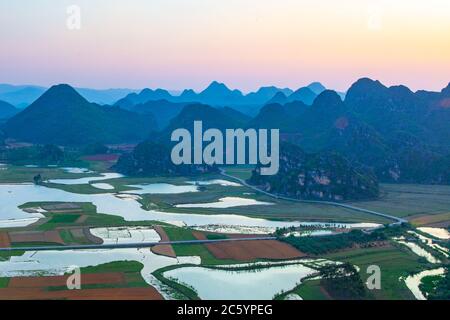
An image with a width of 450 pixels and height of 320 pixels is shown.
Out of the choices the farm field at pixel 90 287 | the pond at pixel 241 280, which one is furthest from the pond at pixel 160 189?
the farm field at pixel 90 287

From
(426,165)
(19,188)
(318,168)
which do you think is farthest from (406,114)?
(19,188)

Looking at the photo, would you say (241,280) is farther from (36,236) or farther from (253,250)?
(36,236)

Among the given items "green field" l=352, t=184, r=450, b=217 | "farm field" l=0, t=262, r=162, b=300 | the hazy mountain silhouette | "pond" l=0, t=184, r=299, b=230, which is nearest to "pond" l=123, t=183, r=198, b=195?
"pond" l=0, t=184, r=299, b=230

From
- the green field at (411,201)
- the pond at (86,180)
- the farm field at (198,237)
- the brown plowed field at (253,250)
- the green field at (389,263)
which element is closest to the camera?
the farm field at (198,237)

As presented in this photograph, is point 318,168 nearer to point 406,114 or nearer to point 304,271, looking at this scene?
point 304,271

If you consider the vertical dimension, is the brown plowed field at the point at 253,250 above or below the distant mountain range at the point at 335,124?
below

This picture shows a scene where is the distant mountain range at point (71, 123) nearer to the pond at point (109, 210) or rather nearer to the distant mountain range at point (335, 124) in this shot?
the distant mountain range at point (335, 124)

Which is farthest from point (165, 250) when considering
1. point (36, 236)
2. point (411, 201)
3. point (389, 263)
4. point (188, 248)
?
point (411, 201)

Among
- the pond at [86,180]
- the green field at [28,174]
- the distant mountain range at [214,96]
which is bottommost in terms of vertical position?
the pond at [86,180]
